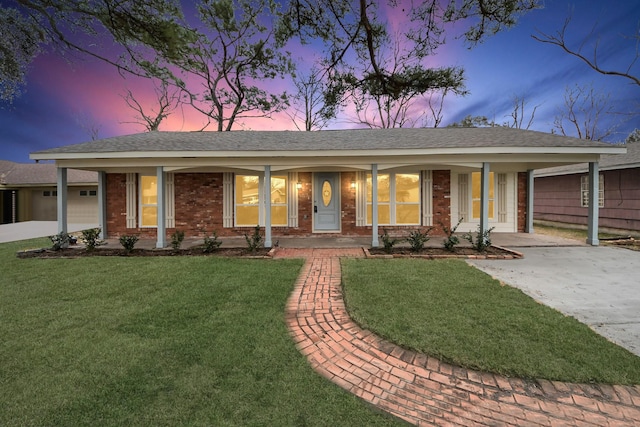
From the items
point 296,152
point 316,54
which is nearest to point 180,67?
point 316,54

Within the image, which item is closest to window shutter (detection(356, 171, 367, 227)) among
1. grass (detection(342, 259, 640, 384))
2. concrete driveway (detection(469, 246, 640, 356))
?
concrete driveway (detection(469, 246, 640, 356))

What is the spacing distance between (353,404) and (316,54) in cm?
574

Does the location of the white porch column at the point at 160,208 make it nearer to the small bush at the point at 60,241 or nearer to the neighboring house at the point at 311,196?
the neighboring house at the point at 311,196

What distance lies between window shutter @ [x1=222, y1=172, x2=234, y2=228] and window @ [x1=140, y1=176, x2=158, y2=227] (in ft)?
7.83

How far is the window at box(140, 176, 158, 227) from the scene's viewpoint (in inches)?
384

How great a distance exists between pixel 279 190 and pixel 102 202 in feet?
19.5

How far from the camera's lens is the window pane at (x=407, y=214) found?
973 cm

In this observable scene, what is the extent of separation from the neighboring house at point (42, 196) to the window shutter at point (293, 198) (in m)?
12.6

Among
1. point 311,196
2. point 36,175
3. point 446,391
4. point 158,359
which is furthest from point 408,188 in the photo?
point 36,175

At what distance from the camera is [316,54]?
219 inches

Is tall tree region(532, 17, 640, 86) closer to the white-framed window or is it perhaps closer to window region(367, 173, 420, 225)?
window region(367, 173, 420, 225)

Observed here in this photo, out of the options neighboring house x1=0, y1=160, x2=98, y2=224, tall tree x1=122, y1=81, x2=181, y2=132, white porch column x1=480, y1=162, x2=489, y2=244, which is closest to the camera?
white porch column x1=480, y1=162, x2=489, y2=244

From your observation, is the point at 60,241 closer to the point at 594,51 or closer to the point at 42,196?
the point at 42,196

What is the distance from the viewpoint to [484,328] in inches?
123
